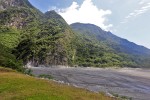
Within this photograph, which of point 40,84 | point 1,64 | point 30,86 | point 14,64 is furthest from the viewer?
point 14,64

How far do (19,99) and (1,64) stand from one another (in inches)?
1786

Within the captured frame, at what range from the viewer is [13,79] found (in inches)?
2051

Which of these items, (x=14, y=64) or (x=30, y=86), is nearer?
(x=30, y=86)

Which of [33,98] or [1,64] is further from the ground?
[1,64]

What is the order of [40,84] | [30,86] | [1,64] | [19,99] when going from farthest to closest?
[1,64]
[40,84]
[30,86]
[19,99]

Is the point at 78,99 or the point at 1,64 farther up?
the point at 1,64

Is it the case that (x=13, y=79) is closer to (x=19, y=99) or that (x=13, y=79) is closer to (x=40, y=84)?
(x=40, y=84)

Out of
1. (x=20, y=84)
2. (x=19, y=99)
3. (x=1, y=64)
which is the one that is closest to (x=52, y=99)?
(x=19, y=99)

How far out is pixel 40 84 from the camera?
1969 inches

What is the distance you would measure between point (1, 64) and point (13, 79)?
1208 inches

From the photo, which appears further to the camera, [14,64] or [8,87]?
[14,64]

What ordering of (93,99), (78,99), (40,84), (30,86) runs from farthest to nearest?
(40,84), (30,86), (93,99), (78,99)

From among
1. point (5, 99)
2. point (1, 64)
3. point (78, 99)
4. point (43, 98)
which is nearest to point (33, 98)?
point (43, 98)

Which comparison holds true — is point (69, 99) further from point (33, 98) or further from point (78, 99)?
point (33, 98)
